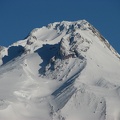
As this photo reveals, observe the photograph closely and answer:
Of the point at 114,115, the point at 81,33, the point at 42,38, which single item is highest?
the point at 42,38

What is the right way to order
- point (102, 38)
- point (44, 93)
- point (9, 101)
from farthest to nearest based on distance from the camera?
point (102, 38) < point (44, 93) < point (9, 101)

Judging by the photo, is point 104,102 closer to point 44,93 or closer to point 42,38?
point 44,93

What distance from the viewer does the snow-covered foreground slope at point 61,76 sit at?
424 feet

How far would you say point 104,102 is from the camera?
5123 inches

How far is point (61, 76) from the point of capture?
154750 mm

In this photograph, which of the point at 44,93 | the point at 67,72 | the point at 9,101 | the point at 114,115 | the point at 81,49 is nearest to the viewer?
the point at 114,115

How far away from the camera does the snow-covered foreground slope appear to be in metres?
129

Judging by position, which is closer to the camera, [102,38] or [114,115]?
[114,115]

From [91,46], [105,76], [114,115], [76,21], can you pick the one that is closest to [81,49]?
[91,46]

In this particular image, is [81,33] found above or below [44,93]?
above

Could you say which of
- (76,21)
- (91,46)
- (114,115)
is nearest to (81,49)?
(91,46)

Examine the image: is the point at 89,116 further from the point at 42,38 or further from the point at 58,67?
the point at 42,38

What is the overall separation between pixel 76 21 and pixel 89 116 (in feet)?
240

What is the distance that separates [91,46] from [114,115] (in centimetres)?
4720
